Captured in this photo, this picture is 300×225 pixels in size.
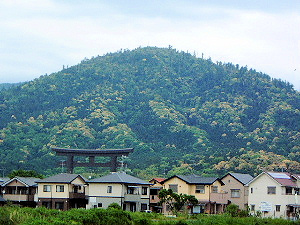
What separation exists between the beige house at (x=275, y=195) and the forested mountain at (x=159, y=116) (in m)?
25.4

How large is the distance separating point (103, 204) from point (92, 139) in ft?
186

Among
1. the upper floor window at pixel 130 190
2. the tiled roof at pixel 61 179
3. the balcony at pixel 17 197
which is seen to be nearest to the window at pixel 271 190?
the upper floor window at pixel 130 190

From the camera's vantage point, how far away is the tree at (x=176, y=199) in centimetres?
5147

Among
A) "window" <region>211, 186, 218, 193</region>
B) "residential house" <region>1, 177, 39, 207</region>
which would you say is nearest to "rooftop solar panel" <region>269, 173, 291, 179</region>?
"window" <region>211, 186, 218, 193</region>

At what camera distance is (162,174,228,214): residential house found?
5759 cm

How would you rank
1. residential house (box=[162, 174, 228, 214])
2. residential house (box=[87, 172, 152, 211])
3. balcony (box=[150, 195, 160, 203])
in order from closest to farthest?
residential house (box=[87, 172, 152, 211]) → residential house (box=[162, 174, 228, 214]) → balcony (box=[150, 195, 160, 203])

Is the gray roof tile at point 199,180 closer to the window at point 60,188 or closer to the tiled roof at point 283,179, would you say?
the tiled roof at point 283,179

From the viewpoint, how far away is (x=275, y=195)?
172 ft

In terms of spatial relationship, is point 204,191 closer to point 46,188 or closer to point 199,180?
point 199,180

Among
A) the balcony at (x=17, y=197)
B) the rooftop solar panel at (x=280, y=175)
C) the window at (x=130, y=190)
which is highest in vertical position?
the rooftop solar panel at (x=280, y=175)

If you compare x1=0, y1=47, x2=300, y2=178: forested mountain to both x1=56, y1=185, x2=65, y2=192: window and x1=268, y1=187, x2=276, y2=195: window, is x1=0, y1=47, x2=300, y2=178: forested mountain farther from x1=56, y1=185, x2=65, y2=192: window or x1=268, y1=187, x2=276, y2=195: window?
x1=268, y1=187, x2=276, y2=195: window

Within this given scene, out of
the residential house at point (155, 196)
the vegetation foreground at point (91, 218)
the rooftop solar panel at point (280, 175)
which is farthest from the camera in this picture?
the residential house at point (155, 196)

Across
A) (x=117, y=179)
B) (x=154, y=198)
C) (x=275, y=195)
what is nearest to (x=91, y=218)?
(x=117, y=179)

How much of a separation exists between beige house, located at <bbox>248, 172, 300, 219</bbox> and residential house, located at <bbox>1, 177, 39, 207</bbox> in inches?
821
